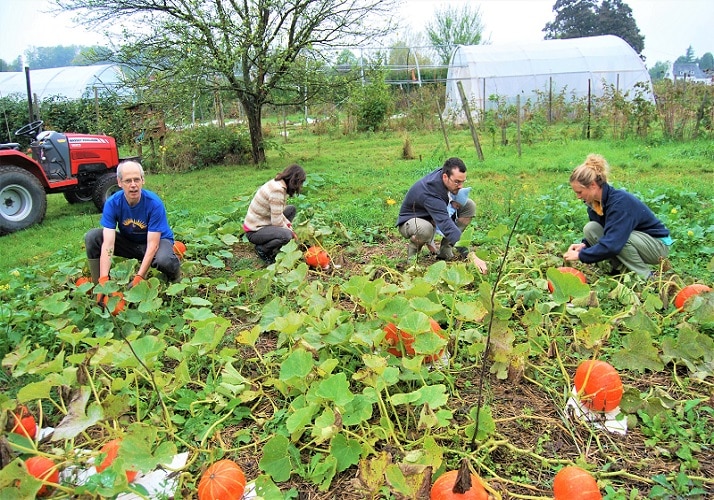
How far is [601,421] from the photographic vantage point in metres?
2.23

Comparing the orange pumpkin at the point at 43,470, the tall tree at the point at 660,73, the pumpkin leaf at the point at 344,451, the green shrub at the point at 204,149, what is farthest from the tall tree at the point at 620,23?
the orange pumpkin at the point at 43,470

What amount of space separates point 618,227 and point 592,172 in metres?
0.41

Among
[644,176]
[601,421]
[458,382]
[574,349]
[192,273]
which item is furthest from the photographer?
[644,176]

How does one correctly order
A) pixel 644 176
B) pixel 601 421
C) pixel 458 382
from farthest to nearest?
pixel 644 176, pixel 458 382, pixel 601 421

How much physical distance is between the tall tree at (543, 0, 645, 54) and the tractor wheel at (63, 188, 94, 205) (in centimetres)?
5198

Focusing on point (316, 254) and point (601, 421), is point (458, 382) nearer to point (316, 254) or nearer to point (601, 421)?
point (601, 421)

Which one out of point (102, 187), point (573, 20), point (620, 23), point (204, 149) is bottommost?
point (102, 187)

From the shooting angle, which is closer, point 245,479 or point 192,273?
point 245,479

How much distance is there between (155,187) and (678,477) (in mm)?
8746

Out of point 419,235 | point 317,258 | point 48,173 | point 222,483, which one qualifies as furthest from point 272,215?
point 48,173

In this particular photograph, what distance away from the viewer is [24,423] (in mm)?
2223

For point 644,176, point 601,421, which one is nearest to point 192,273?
point 601,421

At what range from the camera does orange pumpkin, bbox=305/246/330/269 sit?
435 cm

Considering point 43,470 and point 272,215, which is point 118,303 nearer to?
point 43,470
